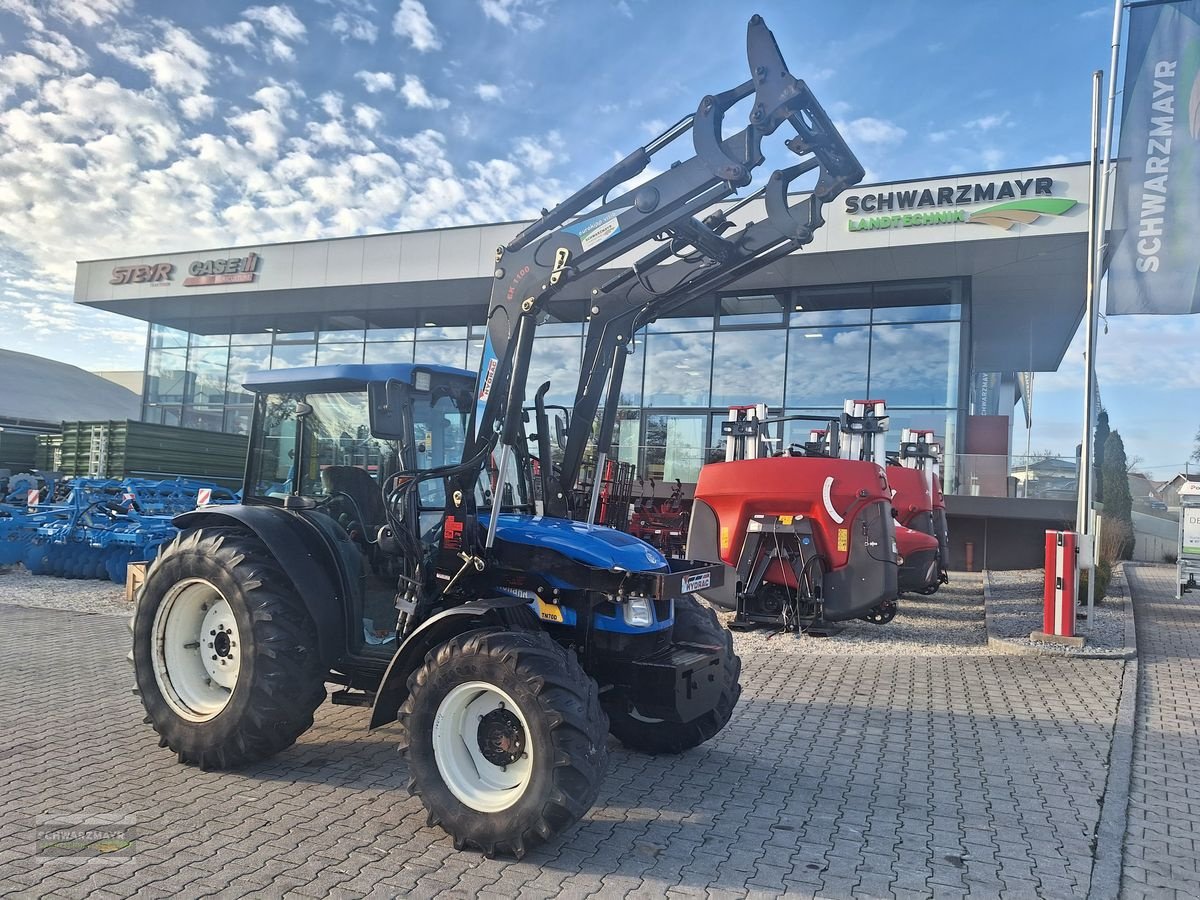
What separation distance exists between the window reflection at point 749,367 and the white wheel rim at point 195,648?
15872 millimetres

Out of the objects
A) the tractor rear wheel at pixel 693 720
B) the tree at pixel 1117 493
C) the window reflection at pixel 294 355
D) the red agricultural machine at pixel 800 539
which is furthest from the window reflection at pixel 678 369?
the tractor rear wheel at pixel 693 720

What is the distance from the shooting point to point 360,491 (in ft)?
16.4

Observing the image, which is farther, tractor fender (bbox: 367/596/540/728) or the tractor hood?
the tractor hood

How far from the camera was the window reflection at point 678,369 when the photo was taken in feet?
67.2

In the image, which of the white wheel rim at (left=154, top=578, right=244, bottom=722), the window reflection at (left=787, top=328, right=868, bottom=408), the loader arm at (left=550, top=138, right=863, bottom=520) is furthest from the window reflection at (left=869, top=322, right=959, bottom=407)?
the white wheel rim at (left=154, top=578, right=244, bottom=722)

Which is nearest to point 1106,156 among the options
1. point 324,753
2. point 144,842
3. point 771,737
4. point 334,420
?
point 771,737

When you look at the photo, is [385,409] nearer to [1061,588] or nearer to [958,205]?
[1061,588]

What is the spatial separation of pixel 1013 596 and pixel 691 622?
9842 millimetres

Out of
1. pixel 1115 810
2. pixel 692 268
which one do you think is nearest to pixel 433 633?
Result: pixel 692 268

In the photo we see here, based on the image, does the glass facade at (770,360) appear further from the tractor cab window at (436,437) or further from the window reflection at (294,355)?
the tractor cab window at (436,437)

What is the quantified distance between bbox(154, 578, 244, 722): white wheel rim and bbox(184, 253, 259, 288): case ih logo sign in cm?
1939

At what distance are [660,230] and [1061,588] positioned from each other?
6984mm

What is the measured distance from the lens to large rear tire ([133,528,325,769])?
4.53m

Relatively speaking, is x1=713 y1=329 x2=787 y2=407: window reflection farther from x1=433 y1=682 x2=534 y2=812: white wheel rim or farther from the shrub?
x1=433 y1=682 x2=534 y2=812: white wheel rim
